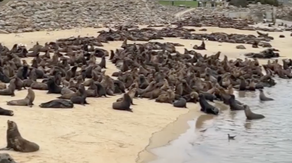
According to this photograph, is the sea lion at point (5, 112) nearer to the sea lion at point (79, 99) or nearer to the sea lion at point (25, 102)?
the sea lion at point (25, 102)

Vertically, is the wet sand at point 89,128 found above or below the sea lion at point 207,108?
above

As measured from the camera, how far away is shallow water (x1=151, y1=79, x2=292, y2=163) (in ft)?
39.6

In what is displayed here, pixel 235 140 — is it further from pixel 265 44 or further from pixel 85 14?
pixel 85 14

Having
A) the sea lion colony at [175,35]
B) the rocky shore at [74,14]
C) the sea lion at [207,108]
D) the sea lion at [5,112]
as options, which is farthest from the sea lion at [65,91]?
the rocky shore at [74,14]

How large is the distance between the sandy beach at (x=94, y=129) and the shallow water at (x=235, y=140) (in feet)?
1.31

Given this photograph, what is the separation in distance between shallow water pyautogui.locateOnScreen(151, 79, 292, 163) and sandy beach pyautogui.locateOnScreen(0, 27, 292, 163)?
15.7 inches

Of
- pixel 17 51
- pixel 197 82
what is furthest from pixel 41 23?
pixel 197 82

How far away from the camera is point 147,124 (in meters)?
14.6

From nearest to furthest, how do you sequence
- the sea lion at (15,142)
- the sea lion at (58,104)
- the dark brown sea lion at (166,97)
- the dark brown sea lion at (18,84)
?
the sea lion at (15,142) → the sea lion at (58,104) → the dark brown sea lion at (18,84) → the dark brown sea lion at (166,97)

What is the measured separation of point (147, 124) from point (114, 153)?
133 inches

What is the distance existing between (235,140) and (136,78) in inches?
271

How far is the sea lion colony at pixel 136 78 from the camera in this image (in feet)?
56.5

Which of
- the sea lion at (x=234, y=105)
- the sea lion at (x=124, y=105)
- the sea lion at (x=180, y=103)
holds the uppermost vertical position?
the sea lion at (x=124, y=105)

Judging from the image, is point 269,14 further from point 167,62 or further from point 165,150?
point 165,150
